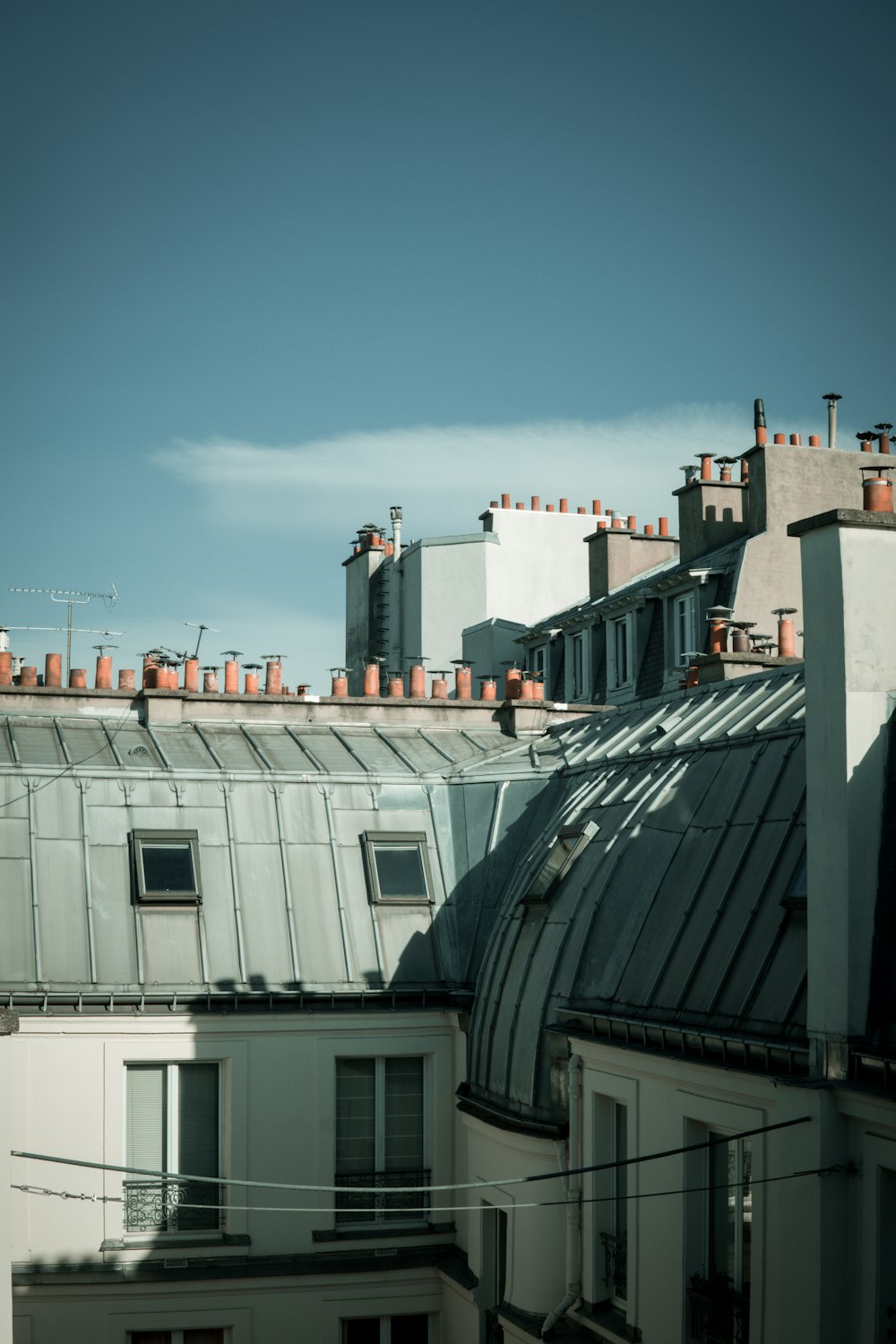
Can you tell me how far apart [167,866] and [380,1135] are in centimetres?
456

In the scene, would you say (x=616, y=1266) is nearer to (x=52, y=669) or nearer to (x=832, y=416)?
(x=52, y=669)

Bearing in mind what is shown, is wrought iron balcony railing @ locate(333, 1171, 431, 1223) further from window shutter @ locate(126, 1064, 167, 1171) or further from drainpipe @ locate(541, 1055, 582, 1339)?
drainpipe @ locate(541, 1055, 582, 1339)

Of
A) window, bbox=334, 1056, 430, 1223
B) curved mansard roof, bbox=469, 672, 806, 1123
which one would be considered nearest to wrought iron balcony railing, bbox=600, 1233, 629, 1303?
curved mansard roof, bbox=469, 672, 806, 1123

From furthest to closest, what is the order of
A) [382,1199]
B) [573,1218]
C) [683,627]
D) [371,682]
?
[683,627] < [371,682] < [382,1199] < [573,1218]

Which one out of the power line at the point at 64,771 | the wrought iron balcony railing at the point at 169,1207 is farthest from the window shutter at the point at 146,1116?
the power line at the point at 64,771

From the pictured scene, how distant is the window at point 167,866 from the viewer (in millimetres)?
19719

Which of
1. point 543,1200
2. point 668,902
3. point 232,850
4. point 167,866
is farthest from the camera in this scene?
point 232,850

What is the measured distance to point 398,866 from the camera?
21344mm

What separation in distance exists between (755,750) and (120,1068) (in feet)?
29.5

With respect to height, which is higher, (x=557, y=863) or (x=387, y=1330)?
(x=557, y=863)

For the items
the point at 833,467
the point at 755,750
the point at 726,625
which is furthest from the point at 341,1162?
the point at 833,467

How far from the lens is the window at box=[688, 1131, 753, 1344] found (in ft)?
41.3

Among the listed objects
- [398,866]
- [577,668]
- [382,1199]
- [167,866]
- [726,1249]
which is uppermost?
[577,668]

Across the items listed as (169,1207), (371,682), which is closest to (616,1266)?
(169,1207)
